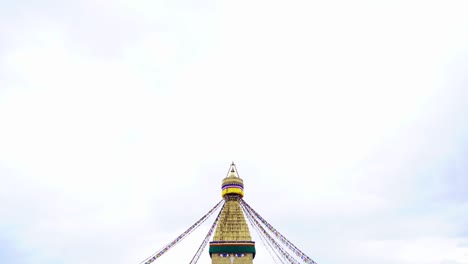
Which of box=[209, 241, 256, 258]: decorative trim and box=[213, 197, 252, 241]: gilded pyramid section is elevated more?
box=[213, 197, 252, 241]: gilded pyramid section

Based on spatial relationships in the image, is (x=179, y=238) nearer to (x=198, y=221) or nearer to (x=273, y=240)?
(x=198, y=221)

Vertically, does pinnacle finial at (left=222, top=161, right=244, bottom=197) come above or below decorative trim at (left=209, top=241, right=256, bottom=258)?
above

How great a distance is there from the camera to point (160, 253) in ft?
83.5

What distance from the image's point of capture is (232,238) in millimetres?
26359

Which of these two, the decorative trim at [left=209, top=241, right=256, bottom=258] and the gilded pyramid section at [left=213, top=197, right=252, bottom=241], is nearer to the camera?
the decorative trim at [left=209, top=241, right=256, bottom=258]

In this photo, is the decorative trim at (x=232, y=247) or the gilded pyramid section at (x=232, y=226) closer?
the decorative trim at (x=232, y=247)

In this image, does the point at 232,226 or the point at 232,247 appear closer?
the point at 232,247

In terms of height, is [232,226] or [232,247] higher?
[232,226]

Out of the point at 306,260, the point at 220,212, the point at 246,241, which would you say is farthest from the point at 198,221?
the point at 306,260

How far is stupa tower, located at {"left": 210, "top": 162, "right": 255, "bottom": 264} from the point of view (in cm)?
2600

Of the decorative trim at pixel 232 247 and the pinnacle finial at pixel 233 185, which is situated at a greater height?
the pinnacle finial at pixel 233 185

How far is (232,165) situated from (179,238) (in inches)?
231

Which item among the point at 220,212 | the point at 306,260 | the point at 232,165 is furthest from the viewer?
the point at 232,165

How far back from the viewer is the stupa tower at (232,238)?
85.3 ft
